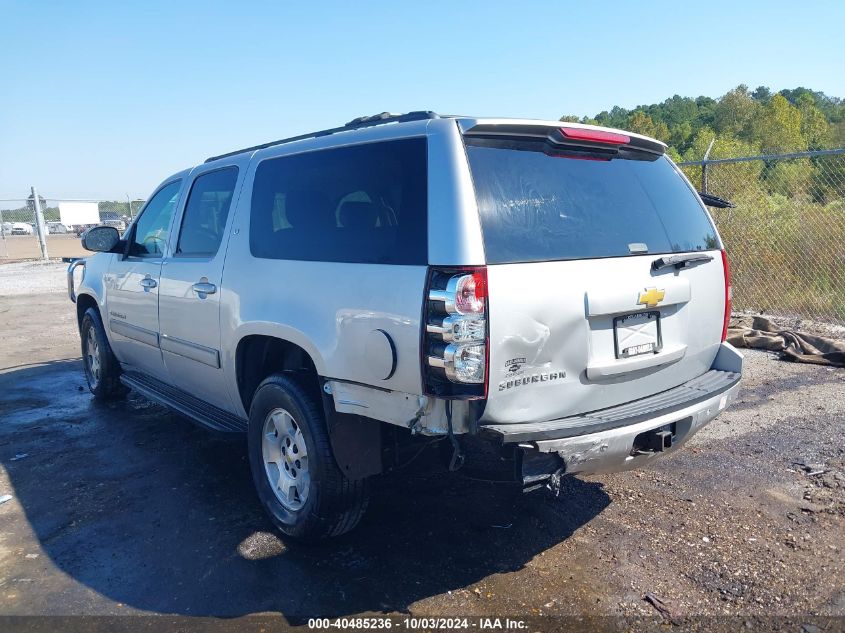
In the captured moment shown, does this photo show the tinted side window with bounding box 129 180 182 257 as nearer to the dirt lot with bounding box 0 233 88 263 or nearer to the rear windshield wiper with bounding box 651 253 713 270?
the rear windshield wiper with bounding box 651 253 713 270

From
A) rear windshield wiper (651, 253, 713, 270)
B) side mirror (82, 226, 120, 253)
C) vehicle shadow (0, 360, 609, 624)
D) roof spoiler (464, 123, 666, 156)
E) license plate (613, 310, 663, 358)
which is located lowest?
vehicle shadow (0, 360, 609, 624)

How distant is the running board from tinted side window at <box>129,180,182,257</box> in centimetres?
105

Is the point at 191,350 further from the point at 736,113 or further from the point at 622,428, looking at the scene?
the point at 736,113

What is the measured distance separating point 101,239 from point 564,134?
13.5 feet

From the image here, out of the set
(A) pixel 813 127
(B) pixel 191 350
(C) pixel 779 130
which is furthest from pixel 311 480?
(A) pixel 813 127

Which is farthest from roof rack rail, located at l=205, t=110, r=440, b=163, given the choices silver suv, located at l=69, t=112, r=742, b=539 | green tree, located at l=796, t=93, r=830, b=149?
green tree, located at l=796, t=93, r=830, b=149

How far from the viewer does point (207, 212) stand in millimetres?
4484

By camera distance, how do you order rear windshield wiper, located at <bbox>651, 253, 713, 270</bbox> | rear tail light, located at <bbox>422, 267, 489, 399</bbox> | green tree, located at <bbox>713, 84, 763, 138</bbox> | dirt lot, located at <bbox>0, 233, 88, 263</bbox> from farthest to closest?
green tree, located at <bbox>713, 84, 763, 138</bbox>
dirt lot, located at <bbox>0, 233, 88, 263</bbox>
rear windshield wiper, located at <bbox>651, 253, 713, 270</bbox>
rear tail light, located at <bbox>422, 267, 489, 399</bbox>

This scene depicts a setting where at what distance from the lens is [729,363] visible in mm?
3717

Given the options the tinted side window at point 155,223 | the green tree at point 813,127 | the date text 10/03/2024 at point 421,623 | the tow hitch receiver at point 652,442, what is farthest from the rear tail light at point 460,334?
the green tree at point 813,127

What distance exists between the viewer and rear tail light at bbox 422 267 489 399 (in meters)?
2.59

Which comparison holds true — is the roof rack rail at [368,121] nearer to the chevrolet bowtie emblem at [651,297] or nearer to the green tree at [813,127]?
the chevrolet bowtie emblem at [651,297]

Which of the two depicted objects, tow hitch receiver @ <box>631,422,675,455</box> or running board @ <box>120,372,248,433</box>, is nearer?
tow hitch receiver @ <box>631,422,675,455</box>

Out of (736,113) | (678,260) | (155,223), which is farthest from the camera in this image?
(736,113)
